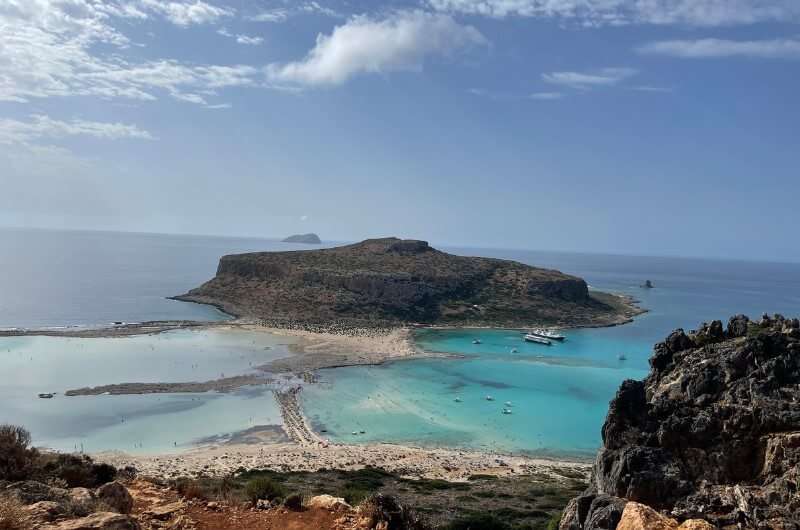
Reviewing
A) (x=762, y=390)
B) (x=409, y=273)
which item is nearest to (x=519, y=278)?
(x=409, y=273)

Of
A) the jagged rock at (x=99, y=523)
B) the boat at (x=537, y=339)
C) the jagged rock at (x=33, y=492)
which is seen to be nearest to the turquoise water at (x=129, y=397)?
the jagged rock at (x=33, y=492)

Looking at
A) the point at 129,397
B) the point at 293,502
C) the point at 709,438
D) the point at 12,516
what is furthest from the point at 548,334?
the point at 12,516

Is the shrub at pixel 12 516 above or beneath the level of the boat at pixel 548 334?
above

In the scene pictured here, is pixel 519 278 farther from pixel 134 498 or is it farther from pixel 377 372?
pixel 134 498

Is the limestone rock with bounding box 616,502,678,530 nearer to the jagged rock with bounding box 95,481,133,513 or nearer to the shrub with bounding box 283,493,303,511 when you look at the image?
the shrub with bounding box 283,493,303,511

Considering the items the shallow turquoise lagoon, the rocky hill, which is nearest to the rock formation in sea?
the shallow turquoise lagoon

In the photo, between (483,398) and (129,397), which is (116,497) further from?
(483,398)

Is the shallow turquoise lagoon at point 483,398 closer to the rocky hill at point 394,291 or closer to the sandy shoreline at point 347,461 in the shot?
the sandy shoreline at point 347,461
